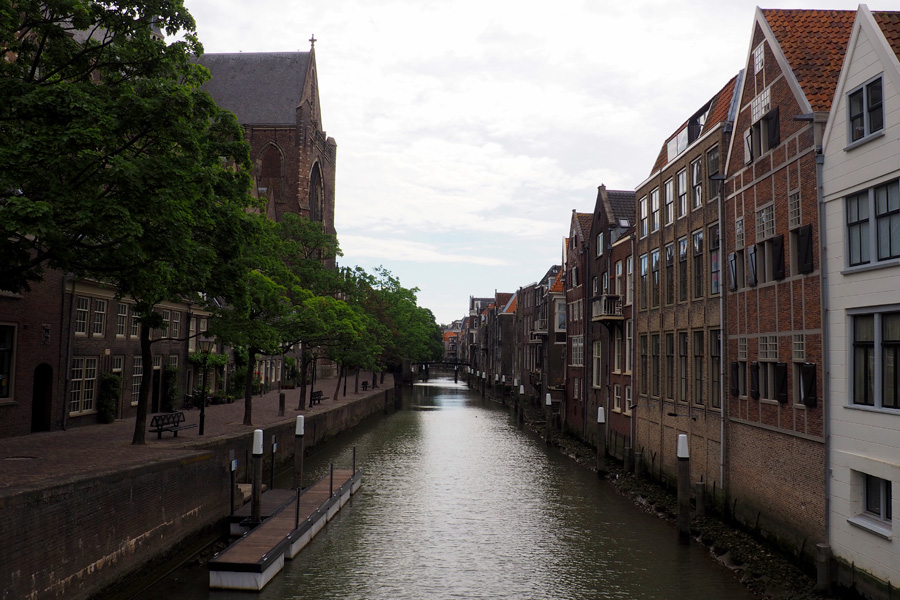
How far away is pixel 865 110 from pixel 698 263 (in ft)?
36.9

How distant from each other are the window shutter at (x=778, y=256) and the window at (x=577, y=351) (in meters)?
26.8

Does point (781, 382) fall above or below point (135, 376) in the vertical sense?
above

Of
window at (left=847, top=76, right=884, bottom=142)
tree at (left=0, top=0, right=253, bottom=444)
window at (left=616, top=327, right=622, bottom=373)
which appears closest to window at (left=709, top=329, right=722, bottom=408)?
window at (left=847, top=76, right=884, bottom=142)

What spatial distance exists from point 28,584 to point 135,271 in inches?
258

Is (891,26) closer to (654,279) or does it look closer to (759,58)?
(759,58)

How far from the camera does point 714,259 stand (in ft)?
79.0

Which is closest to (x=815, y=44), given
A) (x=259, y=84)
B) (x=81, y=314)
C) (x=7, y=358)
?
(x=7, y=358)

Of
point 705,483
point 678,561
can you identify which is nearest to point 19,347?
point 678,561

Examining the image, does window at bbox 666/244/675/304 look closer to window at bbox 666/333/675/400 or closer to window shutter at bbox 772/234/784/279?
window at bbox 666/333/675/400

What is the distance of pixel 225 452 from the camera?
2227cm

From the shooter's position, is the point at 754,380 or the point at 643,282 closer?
the point at 754,380

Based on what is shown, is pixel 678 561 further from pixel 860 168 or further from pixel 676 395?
pixel 860 168

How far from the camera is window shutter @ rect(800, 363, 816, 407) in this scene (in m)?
16.5

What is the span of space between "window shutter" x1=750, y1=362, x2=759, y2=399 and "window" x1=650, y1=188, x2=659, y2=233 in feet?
38.6
